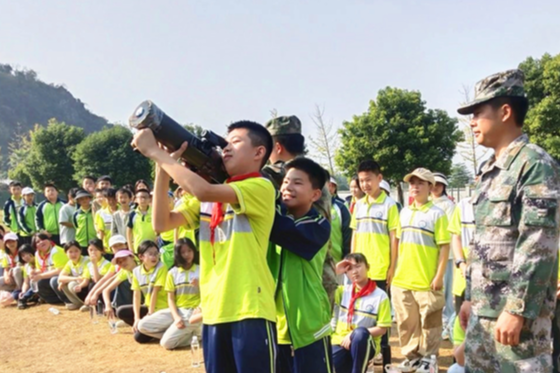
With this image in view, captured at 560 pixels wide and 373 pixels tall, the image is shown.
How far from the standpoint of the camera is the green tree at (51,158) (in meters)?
30.7

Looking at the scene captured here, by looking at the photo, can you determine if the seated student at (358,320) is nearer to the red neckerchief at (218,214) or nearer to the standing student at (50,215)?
the red neckerchief at (218,214)

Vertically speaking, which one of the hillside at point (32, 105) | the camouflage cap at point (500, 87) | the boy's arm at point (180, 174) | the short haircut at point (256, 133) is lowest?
the boy's arm at point (180, 174)

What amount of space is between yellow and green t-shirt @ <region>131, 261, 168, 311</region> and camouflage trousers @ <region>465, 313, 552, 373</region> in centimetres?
520

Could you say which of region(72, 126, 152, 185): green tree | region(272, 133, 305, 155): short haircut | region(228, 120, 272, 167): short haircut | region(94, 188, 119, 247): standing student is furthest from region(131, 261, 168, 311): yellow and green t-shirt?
region(72, 126, 152, 185): green tree

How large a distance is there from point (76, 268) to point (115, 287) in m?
1.45

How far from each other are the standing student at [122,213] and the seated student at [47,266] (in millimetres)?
1079

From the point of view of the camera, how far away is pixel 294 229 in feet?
9.39

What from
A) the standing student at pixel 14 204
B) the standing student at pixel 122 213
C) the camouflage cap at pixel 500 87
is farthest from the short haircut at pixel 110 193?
the camouflage cap at pixel 500 87

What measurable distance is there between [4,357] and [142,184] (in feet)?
12.0

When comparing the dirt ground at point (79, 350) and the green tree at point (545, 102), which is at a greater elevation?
the green tree at point (545, 102)

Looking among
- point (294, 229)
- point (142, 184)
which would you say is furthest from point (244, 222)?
point (142, 184)

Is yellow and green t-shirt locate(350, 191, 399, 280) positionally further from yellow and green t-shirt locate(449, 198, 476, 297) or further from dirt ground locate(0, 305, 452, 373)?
dirt ground locate(0, 305, 452, 373)

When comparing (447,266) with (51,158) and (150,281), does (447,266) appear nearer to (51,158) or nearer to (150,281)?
(150,281)

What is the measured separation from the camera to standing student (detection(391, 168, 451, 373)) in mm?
5285
